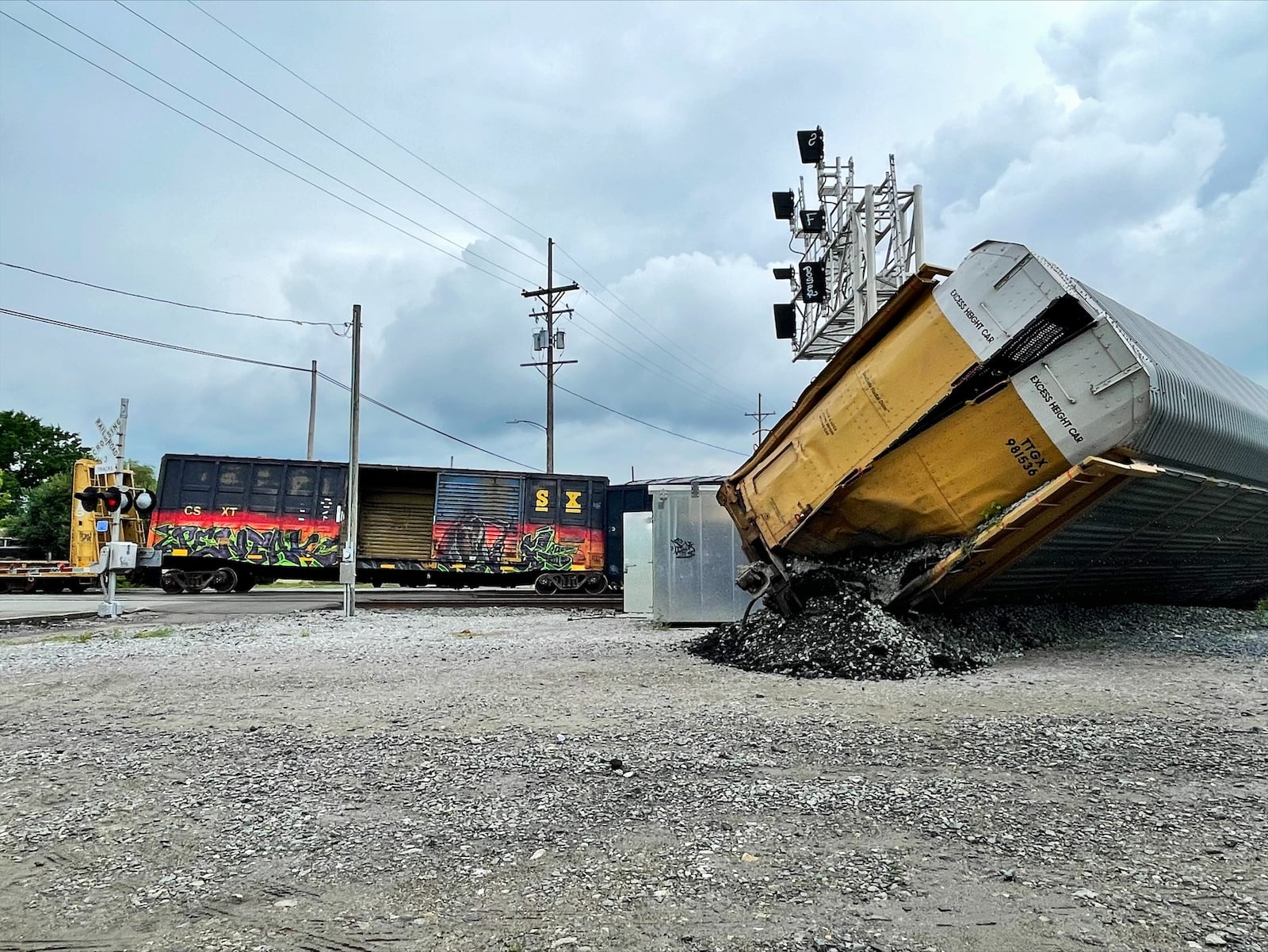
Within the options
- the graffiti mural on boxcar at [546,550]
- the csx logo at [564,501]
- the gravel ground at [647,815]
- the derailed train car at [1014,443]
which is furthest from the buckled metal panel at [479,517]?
the gravel ground at [647,815]

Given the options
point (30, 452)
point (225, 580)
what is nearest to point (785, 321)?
point (225, 580)

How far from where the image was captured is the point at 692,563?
11.1 meters

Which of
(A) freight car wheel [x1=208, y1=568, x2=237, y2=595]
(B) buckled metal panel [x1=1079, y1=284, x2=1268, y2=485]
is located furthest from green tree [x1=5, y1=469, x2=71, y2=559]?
(B) buckled metal panel [x1=1079, y1=284, x2=1268, y2=485]

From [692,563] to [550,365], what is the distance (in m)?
18.4

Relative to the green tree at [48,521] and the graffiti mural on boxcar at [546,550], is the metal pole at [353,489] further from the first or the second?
the green tree at [48,521]

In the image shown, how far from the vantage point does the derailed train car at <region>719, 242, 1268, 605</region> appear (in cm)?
538

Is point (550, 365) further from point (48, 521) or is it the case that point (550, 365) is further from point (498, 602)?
point (48, 521)

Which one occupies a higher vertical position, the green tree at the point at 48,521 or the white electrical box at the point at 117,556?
the green tree at the point at 48,521

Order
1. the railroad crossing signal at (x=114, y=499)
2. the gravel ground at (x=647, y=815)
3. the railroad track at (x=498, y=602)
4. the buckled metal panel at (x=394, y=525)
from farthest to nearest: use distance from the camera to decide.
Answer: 1. the buckled metal panel at (x=394, y=525)
2. the railroad track at (x=498, y=602)
3. the railroad crossing signal at (x=114, y=499)
4. the gravel ground at (x=647, y=815)

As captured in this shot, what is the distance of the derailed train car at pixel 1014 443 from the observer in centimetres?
538

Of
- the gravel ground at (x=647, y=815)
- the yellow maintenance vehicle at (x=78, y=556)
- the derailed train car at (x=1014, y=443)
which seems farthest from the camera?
the yellow maintenance vehicle at (x=78, y=556)

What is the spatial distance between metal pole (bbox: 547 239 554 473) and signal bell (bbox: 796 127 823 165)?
15984 mm

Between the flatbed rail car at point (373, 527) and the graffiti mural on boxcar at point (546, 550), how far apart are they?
19 millimetres

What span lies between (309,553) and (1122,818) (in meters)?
17.3
